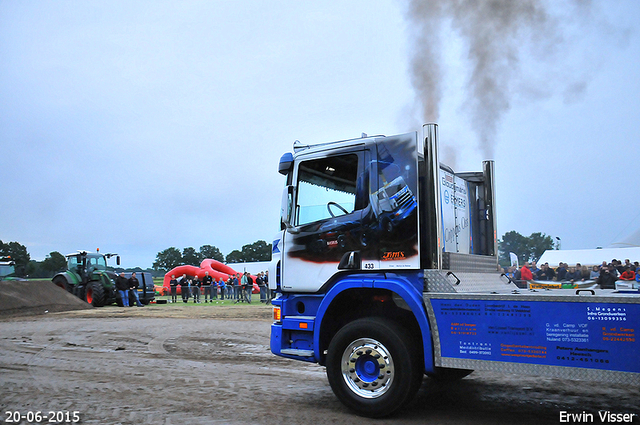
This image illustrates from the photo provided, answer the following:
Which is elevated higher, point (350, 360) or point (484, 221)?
point (484, 221)

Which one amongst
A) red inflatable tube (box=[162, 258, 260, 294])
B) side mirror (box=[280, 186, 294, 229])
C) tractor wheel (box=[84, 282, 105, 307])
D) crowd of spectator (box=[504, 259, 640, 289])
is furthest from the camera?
red inflatable tube (box=[162, 258, 260, 294])

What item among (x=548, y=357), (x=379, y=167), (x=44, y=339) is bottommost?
(x=44, y=339)

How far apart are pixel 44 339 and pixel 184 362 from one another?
546cm

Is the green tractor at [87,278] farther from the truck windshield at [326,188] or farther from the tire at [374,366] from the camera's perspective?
the tire at [374,366]

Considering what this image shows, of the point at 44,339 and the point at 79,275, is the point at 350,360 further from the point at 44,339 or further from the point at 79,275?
the point at 79,275

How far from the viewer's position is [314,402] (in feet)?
20.9

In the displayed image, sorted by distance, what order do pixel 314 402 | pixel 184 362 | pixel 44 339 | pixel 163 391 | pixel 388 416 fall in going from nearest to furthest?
pixel 388 416 < pixel 314 402 < pixel 163 391 < pixel 184 362 < pixel 44 339

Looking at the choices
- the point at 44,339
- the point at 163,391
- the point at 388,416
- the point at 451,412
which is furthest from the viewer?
the point at 44,339

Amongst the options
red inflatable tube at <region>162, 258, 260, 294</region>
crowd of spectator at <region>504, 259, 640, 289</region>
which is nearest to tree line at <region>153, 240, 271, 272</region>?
red inflatable tube at <region>162, 258, 260, 294</region>

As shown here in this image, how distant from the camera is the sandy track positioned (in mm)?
5730

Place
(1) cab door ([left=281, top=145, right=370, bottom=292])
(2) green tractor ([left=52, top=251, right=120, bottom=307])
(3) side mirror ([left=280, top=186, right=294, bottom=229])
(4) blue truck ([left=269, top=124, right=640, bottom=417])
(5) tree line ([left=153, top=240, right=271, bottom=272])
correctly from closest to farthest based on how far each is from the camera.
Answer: (4) blue truck ([left=269, top=124, right=640, bottom=417])
(1) cab door ([left=281, top=145, right=370, bottom=292])
(3) side mirror ([left=280, top=186, right=294, bottom=229])
(2) green tractor ([left=52, top=251, right=120, bottom=307])
(5) tree line ([left=153, top=240, right=271, bottom=272])

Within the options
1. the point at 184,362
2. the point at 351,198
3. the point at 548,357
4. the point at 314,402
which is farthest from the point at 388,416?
the point at 184,362

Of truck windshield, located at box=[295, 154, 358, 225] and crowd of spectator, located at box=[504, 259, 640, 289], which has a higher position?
truck windshield, located at box=[295, 154, 358, 225]

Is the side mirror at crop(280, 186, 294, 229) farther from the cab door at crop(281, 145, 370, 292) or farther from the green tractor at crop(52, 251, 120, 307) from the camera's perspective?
the green tractor at crop(52, 251, 120, 307)
